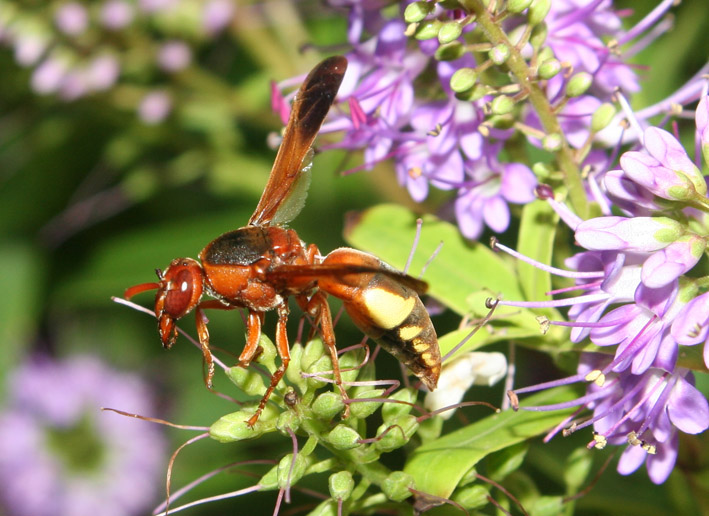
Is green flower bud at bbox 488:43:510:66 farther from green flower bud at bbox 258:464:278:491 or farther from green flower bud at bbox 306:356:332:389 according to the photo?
green flower bud at bbox 258:464:278:491

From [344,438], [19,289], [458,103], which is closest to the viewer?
[344,438]

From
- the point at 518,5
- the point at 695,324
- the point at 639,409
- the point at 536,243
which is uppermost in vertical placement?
the point at 518,5

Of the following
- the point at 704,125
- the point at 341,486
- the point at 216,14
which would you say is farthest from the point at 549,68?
the point at 216,14

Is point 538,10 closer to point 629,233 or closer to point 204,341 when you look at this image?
point 629,233

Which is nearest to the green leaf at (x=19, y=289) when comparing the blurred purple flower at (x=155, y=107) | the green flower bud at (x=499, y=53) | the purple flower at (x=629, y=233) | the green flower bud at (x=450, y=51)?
the blurred purple flower at (x=155, y=107)

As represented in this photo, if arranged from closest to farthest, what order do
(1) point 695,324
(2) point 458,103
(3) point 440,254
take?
(1) point 695,324 < (2) point 458,103 < (3) point 440,254

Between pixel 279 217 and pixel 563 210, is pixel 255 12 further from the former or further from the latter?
pixel 563 210
